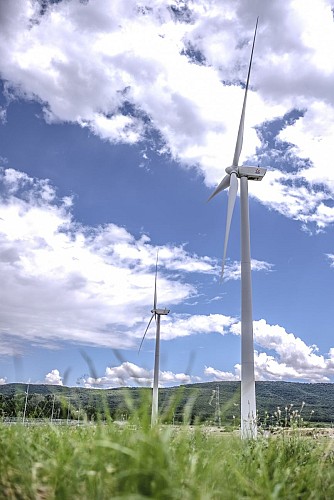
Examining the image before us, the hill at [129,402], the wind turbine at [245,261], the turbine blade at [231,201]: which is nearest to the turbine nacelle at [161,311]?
the wind turbine at [245,261]

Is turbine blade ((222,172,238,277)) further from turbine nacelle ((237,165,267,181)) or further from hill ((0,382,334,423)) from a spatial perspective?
hill ((0,382,334,423))

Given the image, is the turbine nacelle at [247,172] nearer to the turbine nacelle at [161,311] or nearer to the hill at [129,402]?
the hill at [129,402]

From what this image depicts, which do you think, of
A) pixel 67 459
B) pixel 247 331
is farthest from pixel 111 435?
pixel 247 331

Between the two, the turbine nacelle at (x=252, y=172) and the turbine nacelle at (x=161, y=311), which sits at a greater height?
the turbine nacelle at (x=252, y=172)

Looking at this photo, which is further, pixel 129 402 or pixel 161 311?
pixel 161 311

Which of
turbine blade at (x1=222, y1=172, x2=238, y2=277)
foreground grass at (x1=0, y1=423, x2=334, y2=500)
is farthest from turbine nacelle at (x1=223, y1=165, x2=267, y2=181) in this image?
foreground grass at (x1=0, y1=423, x2=334, y2=500)

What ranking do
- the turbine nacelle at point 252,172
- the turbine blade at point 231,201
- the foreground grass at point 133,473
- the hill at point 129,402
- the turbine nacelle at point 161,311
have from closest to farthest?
the foreground grass at point 133,473, the hill at point 129,402, the turbine blade at point 231,201, the turbine nacelle at point 252,172, the turbine nacelle at point 161,311

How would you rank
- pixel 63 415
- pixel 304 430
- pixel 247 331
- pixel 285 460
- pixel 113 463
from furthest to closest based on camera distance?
1. pixel 247 331
2. pixel 304 430
3. pixel 63 415
4. pixel 285 460
5. pixel 113 463

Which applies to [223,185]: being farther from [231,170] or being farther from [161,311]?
[161,311]

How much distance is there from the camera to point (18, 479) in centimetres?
509

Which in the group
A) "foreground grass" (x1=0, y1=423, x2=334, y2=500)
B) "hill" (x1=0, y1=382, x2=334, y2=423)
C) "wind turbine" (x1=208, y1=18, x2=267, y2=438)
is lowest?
"foreground grass" (x1=0, y1=423, x2=334, y2=500)

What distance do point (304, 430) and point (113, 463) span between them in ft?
22.0

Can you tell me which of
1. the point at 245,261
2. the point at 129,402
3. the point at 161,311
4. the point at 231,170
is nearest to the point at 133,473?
the point at 129,402

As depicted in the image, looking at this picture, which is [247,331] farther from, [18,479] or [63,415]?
[18,479]
